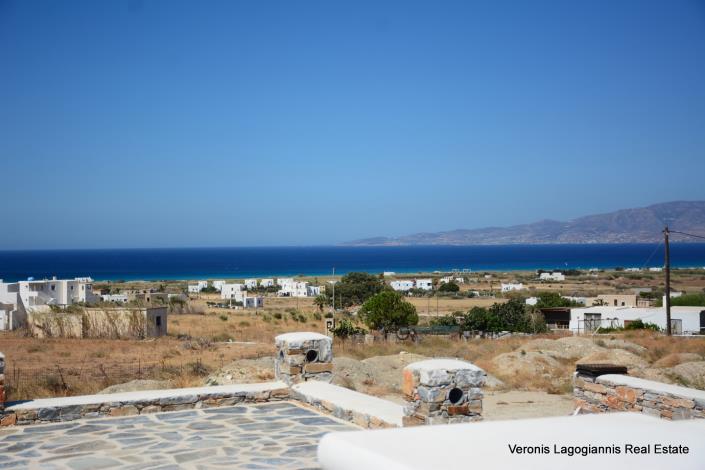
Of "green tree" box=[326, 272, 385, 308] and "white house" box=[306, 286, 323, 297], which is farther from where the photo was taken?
"white house" box=[306, 286, 323, 297]

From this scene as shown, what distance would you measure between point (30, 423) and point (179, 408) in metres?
1.96

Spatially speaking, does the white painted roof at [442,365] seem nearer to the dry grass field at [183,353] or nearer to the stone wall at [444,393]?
the stone wall at [444,393]

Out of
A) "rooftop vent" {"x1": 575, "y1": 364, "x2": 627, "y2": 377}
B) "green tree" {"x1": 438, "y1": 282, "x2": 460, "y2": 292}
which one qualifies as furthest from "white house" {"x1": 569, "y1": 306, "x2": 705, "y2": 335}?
"green tree" {"x1": 438, "y1": 282, "x2": 460, "y2": 292}

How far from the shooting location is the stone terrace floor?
7148 mm

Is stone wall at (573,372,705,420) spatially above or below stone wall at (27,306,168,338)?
above

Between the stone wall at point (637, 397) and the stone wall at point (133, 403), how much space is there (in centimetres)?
441

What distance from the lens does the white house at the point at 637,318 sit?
118 feet

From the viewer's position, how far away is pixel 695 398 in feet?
26.0

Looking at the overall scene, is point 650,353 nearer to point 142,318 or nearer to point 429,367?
point 429,367

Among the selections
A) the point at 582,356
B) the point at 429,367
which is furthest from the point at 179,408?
the point at 582,356

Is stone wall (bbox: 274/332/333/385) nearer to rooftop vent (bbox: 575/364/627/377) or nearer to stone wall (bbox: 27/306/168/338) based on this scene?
rooftop vent (bbox: 575/364/627/377)

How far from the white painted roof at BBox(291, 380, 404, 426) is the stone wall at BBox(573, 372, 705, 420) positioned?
101 inches

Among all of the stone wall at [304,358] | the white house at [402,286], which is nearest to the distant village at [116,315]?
the stone wall at [304,358]

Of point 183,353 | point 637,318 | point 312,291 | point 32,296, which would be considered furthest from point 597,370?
point 312,291
